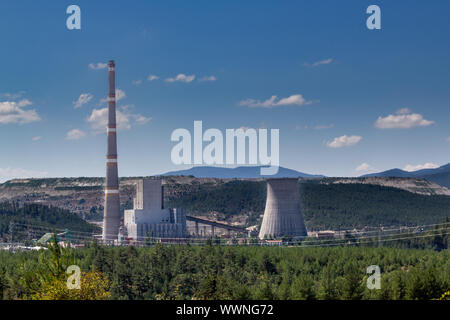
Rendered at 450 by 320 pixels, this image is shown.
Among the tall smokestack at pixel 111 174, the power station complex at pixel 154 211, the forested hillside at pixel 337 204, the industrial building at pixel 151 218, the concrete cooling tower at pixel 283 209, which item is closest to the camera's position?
the concrete cooling tower at pixel 283 209

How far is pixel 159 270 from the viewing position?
185 feet

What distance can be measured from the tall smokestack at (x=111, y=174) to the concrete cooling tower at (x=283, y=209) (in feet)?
74.9

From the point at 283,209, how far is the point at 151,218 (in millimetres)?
21406

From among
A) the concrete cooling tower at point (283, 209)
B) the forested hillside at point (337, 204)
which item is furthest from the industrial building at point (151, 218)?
the forested hillside at point (337, 204)

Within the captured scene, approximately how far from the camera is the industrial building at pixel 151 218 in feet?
317

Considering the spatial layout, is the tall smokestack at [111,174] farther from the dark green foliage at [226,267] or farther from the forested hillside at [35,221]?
the dark green foliage at [226,267]

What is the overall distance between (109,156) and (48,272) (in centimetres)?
6230

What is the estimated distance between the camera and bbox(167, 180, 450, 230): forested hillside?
151875 mm

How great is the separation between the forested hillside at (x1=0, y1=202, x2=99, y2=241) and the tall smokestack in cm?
2322

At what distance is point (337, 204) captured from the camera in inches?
6590

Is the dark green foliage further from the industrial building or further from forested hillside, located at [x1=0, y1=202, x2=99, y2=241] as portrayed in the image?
forested hillside, located at [x1=0, y1=202, x2=99, y2=241]

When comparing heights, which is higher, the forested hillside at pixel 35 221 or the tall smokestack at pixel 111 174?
the tall smokestack at pixel 111 174
